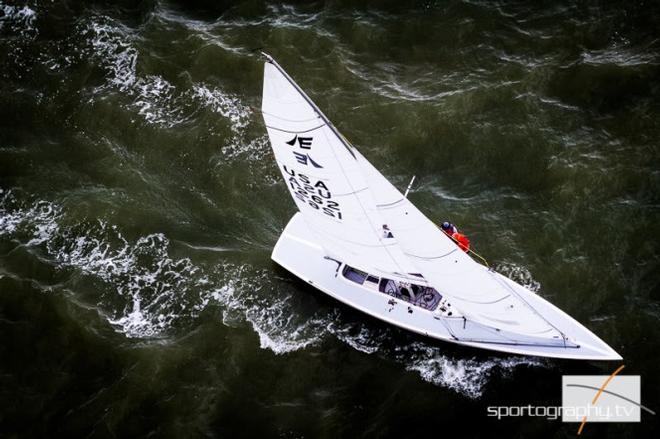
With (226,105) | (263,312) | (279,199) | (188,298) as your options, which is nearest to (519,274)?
(263,312)

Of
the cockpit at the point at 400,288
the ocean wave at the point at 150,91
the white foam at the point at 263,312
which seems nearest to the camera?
A: the cockpit at the point at 400,288

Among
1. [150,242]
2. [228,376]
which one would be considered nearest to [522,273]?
[228,376]

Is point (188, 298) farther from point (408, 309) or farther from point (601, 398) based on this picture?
point (601, 398)

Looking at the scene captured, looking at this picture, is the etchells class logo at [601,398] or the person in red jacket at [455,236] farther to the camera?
the person in red jacket at [455,236]

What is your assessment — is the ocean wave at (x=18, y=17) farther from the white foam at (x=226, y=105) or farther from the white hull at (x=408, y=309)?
the white hull at (x=408, y=309)

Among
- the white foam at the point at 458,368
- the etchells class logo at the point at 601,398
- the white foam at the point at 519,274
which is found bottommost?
the etchells class logo at the point at 601,398

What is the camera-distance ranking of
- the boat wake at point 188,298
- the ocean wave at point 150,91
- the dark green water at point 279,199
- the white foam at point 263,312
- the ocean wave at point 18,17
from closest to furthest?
the dark green water at point 279,199, the boat wake at point 188,298, the white foam at point 263,312, the ocean wave at point 150,91, the ocean wave at point 18,17

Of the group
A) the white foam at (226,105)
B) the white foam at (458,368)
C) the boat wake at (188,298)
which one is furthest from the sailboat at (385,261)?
the white foam at (226,105)

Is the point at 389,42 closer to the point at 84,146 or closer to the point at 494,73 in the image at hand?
the point at 494,73
